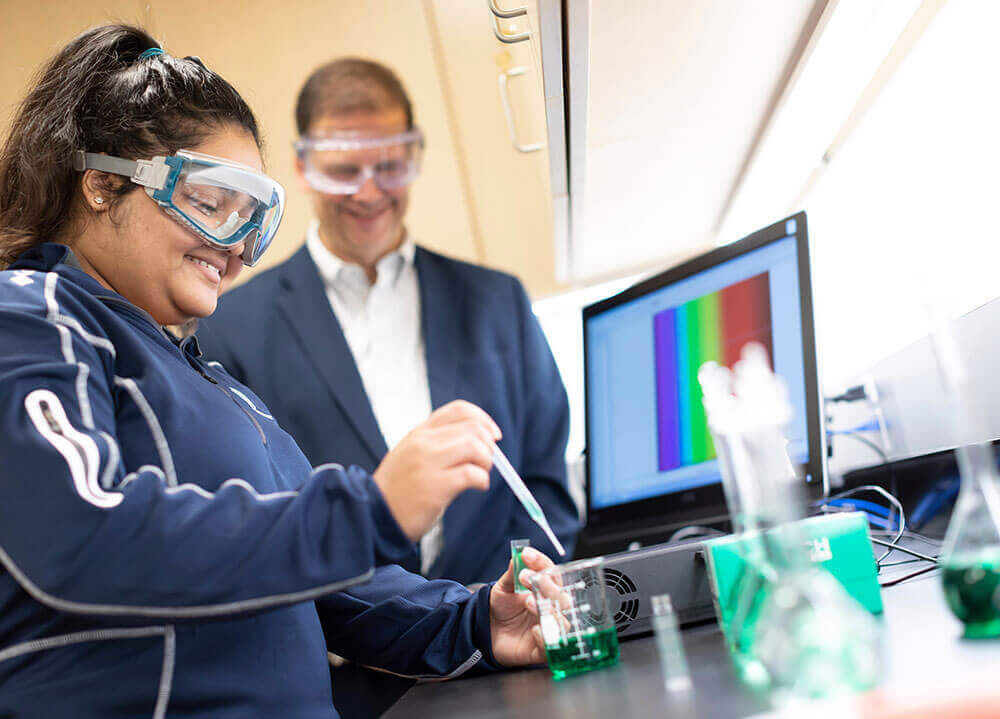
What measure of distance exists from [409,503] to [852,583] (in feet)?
1.30

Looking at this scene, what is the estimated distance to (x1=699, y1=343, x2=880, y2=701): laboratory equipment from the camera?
529 millimetres

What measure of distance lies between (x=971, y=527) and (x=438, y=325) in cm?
160

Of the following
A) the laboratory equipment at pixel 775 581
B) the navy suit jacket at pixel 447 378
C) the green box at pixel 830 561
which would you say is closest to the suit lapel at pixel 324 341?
the navy suit jacket at pixel 447 378

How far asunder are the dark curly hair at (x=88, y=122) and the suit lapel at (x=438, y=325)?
985mm

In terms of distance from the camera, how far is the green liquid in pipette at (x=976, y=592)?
1.83 ft

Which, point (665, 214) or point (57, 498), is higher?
point (665, 214)

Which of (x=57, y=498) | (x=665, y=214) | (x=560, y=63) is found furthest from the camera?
(x=665, y=214)

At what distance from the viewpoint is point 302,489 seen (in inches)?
28.6

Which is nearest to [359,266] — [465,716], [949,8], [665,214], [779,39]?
[665,214]

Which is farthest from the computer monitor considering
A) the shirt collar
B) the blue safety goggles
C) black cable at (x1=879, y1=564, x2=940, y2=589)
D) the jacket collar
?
the jacket collar

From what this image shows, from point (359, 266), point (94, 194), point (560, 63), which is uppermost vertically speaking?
point (359, 266)

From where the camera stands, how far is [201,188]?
101cm

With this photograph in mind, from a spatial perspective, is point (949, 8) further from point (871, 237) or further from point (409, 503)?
point (409, 503)

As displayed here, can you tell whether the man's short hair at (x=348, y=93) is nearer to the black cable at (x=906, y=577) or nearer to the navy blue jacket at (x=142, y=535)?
the navy blue jacket at (x=142, y=535)
